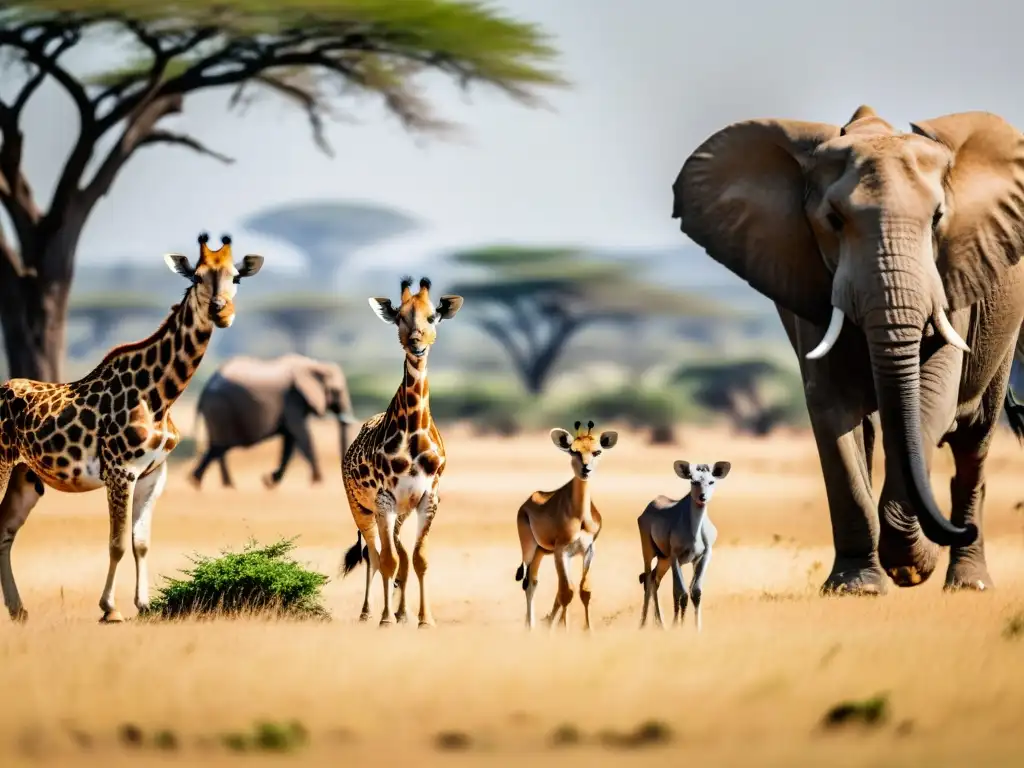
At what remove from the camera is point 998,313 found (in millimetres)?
14281

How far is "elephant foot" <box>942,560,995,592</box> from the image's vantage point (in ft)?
49.3

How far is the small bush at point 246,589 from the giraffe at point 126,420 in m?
0.51

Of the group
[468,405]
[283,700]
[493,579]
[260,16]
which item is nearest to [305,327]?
[468,405]

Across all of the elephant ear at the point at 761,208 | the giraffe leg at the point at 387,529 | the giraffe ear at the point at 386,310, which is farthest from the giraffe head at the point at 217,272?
the elephant ear at the point at 761,208

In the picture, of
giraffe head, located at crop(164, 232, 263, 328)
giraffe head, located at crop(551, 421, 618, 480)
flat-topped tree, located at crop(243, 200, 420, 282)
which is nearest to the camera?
giraffe head, located at crop(551, 421, 618, 480)

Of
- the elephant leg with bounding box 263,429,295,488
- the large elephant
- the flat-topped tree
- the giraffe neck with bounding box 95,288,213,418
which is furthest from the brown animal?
the flat-topped tree

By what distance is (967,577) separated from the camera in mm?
15117

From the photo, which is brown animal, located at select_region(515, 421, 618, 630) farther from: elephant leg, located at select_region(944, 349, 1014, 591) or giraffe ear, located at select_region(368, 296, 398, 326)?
elephant leg, located at select_region(944, 349, 1014, 591)

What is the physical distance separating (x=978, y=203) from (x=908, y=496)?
7.19ft

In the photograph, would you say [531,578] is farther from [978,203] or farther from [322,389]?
[322,389]

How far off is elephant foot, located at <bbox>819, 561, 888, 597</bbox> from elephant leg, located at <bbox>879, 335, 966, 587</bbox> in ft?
2.83

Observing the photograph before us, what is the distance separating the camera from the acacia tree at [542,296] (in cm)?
6028

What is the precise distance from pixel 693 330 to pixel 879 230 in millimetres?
96550

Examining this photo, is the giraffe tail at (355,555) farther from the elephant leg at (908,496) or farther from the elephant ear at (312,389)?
the elephant ear at (312,389)
